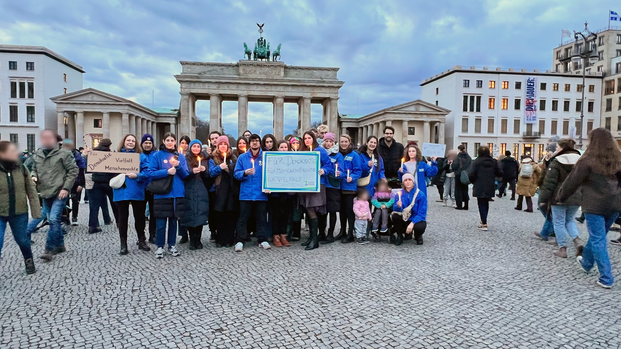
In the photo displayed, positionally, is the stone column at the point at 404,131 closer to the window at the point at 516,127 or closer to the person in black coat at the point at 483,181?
the window at the point at 516,127

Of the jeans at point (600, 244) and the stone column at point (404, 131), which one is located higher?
the stone column at point (404, 131)

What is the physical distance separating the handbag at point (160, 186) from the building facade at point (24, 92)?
5938 cm

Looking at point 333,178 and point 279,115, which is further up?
point 279,115

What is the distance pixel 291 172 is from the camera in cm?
710

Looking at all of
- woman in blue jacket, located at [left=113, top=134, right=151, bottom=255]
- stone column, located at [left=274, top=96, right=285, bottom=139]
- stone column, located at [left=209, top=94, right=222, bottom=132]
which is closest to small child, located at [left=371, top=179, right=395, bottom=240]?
woman in blue jacket, located at [left=113, top=134, right=151, bottom=255]

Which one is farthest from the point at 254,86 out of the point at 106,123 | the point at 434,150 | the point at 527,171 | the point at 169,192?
the point at 169,192

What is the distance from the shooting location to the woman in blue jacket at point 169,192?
6643mm

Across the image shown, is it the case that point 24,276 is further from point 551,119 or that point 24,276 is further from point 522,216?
point 551,119

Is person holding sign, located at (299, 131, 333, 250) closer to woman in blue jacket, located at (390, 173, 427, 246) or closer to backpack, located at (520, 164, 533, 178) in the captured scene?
woman in blue jacket, located at (390, 173, 427, 246)

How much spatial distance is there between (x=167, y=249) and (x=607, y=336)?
6777mm

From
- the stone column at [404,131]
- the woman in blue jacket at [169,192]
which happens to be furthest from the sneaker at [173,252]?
the stone column at [404,131]

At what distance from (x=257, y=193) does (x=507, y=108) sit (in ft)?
214

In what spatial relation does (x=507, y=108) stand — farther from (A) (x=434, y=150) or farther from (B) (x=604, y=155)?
(B) (x=604, y=155)

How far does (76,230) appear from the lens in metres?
9.29
